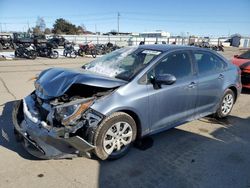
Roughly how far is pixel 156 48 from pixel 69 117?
2005 mm

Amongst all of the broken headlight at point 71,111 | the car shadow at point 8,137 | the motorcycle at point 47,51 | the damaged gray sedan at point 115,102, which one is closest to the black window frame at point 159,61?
the damaged gray sedan at point 115,102

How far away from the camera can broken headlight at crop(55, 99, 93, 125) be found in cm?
328

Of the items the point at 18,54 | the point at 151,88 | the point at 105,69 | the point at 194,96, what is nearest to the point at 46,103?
the point at 105,69

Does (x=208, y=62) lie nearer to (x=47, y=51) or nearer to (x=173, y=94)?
(x=173, y=94)

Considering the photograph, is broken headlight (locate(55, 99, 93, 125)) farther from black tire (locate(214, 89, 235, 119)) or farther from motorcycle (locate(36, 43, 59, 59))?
motorcycle (locate(36, 43, 59, 59))

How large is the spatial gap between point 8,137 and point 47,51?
58.7 feet

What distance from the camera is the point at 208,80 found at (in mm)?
4809

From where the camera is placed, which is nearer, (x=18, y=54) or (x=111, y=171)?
(x=111, y=171)

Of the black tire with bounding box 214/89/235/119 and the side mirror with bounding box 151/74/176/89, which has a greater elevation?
the side mirror with bounding box 151/74/176/89

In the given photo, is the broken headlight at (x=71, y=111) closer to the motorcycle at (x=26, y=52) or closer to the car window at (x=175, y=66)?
the car window at (x=175, y=66)

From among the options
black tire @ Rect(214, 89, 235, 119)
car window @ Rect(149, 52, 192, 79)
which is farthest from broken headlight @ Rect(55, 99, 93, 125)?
black tire @ Rect(214, 89, 235, 119)

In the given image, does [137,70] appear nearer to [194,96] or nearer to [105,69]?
→ [105,69]

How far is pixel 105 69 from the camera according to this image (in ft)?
14.4

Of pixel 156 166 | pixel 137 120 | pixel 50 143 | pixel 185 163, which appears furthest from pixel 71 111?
pixel 185 163
